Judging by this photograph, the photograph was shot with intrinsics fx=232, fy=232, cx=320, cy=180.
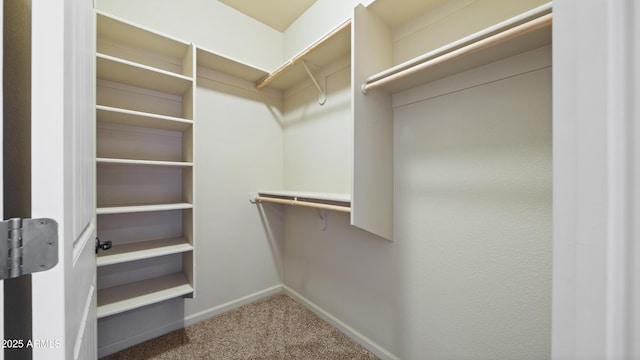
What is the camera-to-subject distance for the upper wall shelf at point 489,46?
29.2 inches

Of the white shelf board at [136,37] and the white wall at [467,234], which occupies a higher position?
the white shelf board at [136,37]

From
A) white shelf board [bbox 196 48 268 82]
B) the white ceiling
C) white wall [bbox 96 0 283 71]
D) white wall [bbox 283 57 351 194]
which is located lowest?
white wall [bbox 283 57 351 194]

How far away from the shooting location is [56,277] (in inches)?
16.8

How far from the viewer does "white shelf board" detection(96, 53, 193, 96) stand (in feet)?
4.27

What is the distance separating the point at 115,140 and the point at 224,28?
4.02ft

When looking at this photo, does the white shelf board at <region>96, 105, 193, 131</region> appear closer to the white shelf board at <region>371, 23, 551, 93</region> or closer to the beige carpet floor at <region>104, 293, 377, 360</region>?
the white shelf board at <region>371, 23, 551, 93</region>

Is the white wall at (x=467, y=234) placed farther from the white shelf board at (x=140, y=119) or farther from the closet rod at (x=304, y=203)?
the white shelf board at (x=140, y=119)

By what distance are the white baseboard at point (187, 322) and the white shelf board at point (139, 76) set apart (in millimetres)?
1692

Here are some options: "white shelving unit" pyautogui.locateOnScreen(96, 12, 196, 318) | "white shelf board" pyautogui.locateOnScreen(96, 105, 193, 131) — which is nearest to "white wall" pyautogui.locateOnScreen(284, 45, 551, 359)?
"white shelving unit" pyautogui.locateOnScreen(96, 12, 196, 318)

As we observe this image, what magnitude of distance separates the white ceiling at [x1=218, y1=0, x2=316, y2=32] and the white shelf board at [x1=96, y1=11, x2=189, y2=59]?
67 cm
